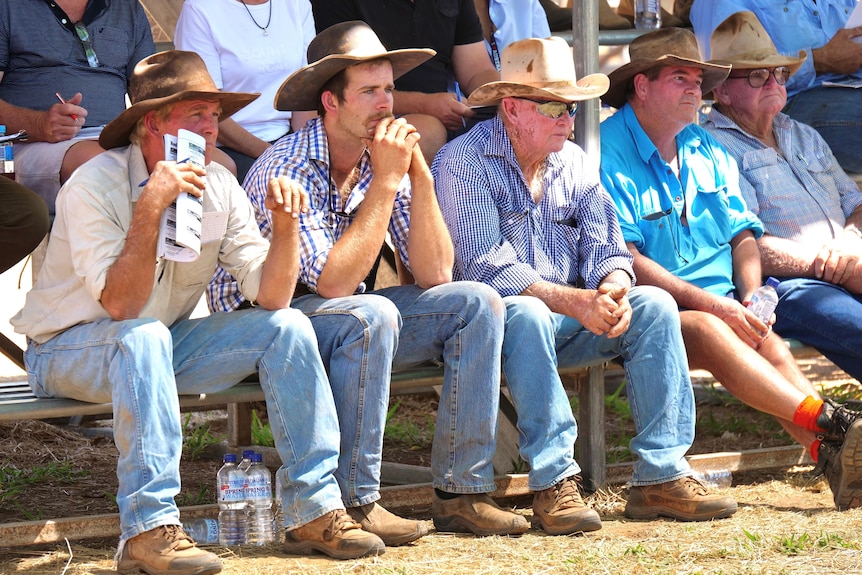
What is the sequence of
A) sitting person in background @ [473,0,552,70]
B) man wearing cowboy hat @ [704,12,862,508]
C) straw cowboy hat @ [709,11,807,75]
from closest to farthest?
man wearing cowboy hat @ [704,12,862,508], straw cowboy hat @ [709,11,807,75], sitting person in background @ [473,0,552,70]

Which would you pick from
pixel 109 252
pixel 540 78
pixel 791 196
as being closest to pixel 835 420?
pixel 791 196

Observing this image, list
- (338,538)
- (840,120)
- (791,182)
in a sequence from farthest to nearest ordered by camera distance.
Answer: (840,120)
(791,182)
(338,538)

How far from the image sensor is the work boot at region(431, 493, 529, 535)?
417 centimetres

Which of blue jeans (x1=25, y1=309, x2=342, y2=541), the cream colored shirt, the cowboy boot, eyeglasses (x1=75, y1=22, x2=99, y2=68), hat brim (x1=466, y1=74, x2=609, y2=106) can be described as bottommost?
blue jeans (x1=25, y1=309, x2=342, y2=541)

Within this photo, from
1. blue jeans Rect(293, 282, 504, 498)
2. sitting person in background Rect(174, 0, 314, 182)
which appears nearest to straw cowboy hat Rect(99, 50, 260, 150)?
blue jeans Rect(293, 282, 504, 498)

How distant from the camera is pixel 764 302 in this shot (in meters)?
5.07

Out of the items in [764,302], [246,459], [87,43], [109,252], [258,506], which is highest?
[87,43]

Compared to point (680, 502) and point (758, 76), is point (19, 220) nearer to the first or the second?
point (680, 502)

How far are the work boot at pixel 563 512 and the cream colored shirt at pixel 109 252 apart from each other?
4.05 ft

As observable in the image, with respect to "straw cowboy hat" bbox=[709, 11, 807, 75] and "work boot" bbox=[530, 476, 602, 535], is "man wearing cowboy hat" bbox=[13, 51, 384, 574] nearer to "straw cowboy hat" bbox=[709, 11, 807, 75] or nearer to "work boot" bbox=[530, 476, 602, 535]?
"work boot" bbox=[530, 476, 602, 535]

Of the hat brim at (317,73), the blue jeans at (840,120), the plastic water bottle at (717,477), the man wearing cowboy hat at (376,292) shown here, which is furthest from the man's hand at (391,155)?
the blue jeans at (840,120)

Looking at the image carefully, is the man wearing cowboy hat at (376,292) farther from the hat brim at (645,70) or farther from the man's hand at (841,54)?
the man's hand at (841,54)

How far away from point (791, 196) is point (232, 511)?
117 inches

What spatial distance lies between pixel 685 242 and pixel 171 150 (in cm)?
237
